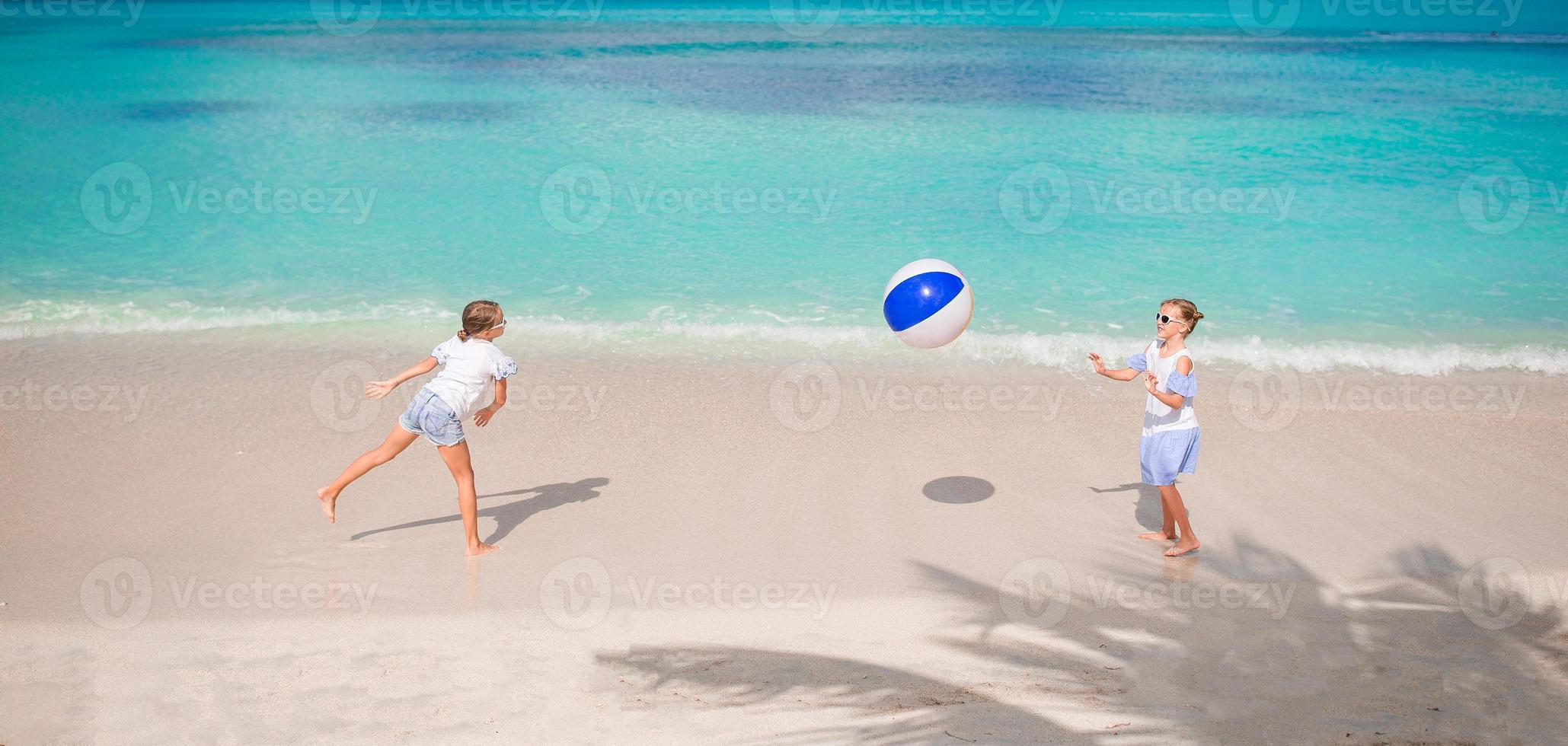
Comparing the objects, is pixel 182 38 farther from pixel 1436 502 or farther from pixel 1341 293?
pixel 1436 502

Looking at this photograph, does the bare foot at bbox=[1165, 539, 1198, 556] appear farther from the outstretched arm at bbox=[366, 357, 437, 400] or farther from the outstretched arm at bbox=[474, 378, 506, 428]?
the outstretched arm at bbox=[366, 357, 437, 400]

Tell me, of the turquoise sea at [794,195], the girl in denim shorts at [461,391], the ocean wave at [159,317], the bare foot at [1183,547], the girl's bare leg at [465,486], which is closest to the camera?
the girl in denim shorts at [461,391]

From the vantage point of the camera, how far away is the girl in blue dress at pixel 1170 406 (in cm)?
612

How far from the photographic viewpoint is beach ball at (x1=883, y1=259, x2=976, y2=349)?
22.3 feet

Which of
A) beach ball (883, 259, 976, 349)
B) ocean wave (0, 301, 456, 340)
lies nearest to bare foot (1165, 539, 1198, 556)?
beach ball (883, 259, 976, 349)

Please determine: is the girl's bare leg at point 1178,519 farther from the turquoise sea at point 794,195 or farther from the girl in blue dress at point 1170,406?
the turquoise sea at point 794,195

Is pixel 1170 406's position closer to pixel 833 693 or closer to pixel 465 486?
pixel 833 693

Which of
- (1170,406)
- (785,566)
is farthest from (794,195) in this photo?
(1170,406)

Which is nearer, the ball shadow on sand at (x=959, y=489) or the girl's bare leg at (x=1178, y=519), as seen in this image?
the girl's bare leg at (x=1178, y=519)

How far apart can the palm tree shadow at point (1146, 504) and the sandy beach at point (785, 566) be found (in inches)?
1.8

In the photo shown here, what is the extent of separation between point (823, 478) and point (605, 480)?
154cm

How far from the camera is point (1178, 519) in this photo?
21.2 ft

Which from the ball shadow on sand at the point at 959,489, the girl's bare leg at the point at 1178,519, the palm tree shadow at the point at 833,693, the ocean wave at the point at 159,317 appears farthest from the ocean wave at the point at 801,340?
the palm tree shadow at the point at 833,693

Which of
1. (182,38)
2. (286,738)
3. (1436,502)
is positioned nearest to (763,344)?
(1436,502)
